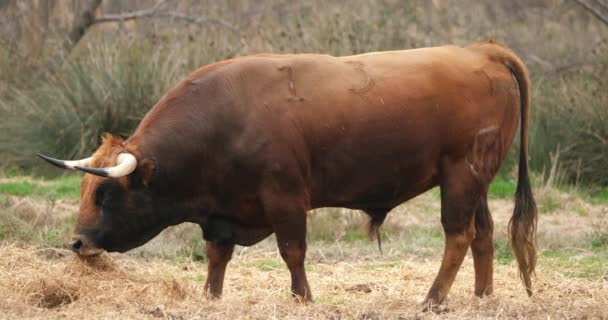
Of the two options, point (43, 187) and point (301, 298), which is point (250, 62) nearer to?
point (301, 298)

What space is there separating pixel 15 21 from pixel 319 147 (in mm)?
12141

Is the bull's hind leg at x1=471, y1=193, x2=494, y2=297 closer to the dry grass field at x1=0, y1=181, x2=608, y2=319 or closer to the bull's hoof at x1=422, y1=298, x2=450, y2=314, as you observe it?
the dry grass field at x1=0, y1=181, x2=608, y2=319

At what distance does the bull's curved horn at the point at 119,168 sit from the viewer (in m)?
6.53

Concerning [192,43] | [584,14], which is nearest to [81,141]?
[192,43]

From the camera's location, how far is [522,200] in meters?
7.51

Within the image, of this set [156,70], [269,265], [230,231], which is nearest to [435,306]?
[230,231]

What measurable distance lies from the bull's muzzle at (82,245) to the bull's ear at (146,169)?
532 mm

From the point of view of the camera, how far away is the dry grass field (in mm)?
6527

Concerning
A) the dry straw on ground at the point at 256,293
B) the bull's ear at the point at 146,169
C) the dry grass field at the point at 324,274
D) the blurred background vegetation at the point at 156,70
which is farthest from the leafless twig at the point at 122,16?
the bull's ear at the point at 146,169

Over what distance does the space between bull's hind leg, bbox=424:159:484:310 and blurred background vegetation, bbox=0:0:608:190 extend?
5.46m

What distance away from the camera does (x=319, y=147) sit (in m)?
6.79

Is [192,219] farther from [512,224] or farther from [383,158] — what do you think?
[512,224]

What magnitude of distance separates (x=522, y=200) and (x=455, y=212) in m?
0.72

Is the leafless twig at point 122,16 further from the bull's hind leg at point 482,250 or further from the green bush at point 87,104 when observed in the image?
the bull's hind leg at point 482,250
